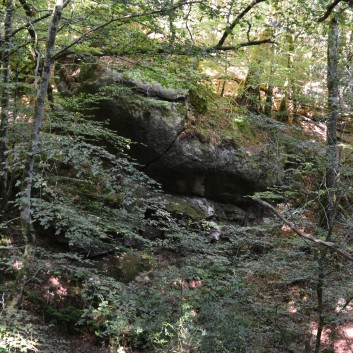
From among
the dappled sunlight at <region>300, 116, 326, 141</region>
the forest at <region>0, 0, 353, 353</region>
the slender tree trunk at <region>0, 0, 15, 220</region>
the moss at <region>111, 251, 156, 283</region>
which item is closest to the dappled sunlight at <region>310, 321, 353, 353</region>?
the forest at <region>0, 0, 353, 353</region>

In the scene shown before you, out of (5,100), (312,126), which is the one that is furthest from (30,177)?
(312,126)

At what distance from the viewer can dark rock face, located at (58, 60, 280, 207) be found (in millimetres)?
8484

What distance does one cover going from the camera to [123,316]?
14.3ft

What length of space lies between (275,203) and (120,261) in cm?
486

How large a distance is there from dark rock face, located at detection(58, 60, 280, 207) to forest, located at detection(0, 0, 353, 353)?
0.12 ft

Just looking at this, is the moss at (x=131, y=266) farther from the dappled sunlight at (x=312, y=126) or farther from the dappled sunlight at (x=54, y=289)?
the dappled sunlight at (x=312, y=126)

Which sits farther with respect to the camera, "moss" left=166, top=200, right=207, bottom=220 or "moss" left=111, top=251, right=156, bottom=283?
"moss" left=166, top=200, right=207, bottom=220

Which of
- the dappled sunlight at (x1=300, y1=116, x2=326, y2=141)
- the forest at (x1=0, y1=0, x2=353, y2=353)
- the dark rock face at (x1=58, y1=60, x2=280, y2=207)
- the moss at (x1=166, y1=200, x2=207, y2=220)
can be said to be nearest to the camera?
the forest at (x1=0, y1=0, x2=353, y2=353)

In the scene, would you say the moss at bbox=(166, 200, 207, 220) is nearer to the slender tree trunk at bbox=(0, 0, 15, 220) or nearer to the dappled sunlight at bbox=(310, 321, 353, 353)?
the dappled sunlight at bbox=(310, 321, 353, 353)

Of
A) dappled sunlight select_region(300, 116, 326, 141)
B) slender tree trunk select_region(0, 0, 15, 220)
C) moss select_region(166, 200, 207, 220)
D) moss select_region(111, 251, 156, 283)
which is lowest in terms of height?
moss select_region(111, 251, 156, 283)

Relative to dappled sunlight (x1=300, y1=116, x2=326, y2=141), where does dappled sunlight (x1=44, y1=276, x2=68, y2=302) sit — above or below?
below

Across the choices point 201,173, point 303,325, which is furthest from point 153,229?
point 303,325

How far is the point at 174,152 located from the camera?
8.90 meters

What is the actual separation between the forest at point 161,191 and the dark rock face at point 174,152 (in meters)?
0.04
